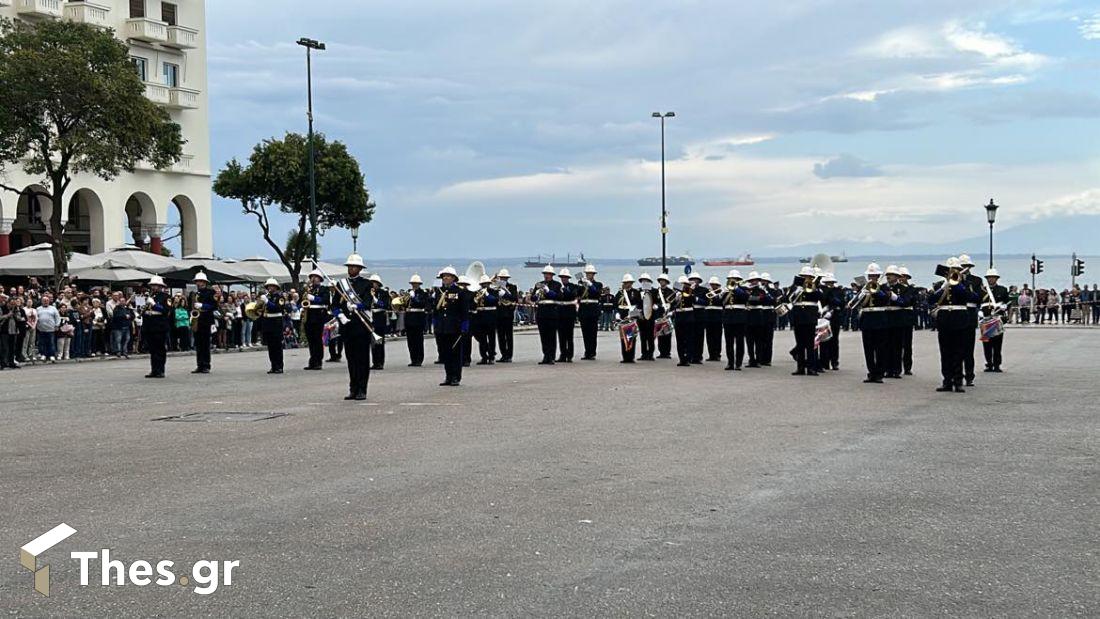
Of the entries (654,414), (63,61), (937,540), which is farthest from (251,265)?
(937,540)

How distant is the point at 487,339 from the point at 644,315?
134 inches

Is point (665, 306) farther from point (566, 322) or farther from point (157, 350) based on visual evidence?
point (157, 350)

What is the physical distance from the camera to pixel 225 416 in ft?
48.7

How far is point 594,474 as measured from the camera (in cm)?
1029

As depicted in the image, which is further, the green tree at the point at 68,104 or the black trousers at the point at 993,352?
the green tree at the point at 68,104

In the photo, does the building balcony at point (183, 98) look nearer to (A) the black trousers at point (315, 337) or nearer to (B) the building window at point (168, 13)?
(B) the building window at point (168, 13)

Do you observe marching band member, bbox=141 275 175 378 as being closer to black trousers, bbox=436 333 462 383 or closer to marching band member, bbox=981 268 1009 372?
black trousers, bbox=436 333 462 383

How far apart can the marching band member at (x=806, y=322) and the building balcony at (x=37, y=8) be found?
33497mm

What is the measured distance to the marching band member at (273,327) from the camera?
901 inches

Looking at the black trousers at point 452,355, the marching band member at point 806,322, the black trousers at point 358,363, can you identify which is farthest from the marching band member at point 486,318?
the black trousers at point 358,363

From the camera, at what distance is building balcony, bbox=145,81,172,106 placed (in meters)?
49.8

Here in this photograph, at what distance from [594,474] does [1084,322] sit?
153 feet

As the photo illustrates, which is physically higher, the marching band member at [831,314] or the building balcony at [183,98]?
the building balcony at [183,98]

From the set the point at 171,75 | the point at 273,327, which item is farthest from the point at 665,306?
the point at 171,75
